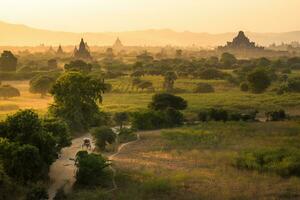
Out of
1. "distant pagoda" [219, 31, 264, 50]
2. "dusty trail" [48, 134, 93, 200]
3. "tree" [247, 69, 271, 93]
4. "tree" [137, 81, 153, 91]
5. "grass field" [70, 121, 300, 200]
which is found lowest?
"dusty trail" [48, 134, 93, 200]

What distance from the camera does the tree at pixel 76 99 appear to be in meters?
41.3

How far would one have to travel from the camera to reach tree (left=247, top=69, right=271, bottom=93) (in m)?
67.0

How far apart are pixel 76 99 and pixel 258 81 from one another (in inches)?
1272

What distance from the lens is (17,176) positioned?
24.0 metres

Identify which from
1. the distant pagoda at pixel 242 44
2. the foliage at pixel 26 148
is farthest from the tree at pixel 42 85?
the distant pagoda at pixel 242 44

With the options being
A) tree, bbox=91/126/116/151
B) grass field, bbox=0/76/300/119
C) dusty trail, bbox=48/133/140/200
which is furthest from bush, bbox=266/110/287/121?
tree, bbox=91/126/116/151

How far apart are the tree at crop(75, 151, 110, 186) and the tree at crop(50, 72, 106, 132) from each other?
15.0m

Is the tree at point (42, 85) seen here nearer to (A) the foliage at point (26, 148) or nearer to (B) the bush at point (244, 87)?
(B) the bush at point (244, 87)

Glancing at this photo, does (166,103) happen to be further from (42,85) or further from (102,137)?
(42,85)

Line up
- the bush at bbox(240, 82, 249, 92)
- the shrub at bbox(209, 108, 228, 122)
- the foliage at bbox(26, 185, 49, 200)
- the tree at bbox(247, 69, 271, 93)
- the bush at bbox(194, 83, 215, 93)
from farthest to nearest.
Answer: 1. the bush at bbox(240, 82, 249, 92)
2. the bush at bbox(194, 83, 215, 93)
3. the tree at bbox(247, 69, 271, 93)
4. the shrub at bbox(209, 108, 228, 122)
5. the foliage at bbox(26, 185, 49, 200)

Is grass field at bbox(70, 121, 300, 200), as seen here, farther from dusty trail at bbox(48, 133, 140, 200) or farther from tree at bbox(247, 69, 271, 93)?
tree at bbox(247, 69, 271, 93)

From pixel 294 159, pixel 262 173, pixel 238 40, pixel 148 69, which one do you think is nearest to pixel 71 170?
pixel 262 173

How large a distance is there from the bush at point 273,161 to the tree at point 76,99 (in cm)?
1532

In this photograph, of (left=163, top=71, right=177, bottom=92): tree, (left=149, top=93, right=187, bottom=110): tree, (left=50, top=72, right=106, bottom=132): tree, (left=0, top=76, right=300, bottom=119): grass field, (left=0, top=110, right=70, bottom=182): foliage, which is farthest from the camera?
(left=163, top=71, right=177, bottom=92): tree
